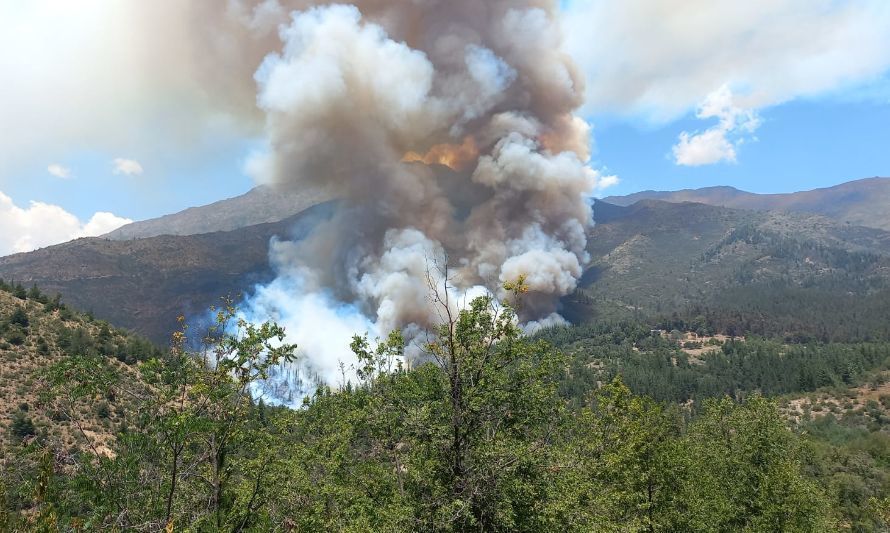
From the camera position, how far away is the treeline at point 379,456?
720 cm

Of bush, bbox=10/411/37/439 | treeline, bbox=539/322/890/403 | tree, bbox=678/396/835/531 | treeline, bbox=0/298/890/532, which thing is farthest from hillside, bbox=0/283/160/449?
treeline, bbox=539/322/890/403

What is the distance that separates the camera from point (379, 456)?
14.5 m

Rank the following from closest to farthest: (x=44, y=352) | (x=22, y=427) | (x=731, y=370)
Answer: (x=22, y=427) < (x=44, y=352) < (x=731, y=370)

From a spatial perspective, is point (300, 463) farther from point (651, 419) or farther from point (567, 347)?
point (567, 347)

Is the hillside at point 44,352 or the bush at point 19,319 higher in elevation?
the bush at point 19,319

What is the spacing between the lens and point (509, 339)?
458 inches

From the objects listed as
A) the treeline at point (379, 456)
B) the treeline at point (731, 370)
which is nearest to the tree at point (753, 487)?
the treeline at point (379, 456)

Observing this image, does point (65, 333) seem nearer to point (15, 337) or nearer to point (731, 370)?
point (15, 337)

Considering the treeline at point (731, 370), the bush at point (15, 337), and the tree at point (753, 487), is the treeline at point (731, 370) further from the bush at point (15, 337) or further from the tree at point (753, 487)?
the bush at point (15, 337)

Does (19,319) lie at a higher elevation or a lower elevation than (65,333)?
higher

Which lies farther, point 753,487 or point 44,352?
point 44,352

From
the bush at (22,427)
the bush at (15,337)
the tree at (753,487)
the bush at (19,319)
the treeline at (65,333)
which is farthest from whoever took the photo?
the bush at (19,319)

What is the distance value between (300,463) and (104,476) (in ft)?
39.0

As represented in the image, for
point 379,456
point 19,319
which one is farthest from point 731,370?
point 19,319
